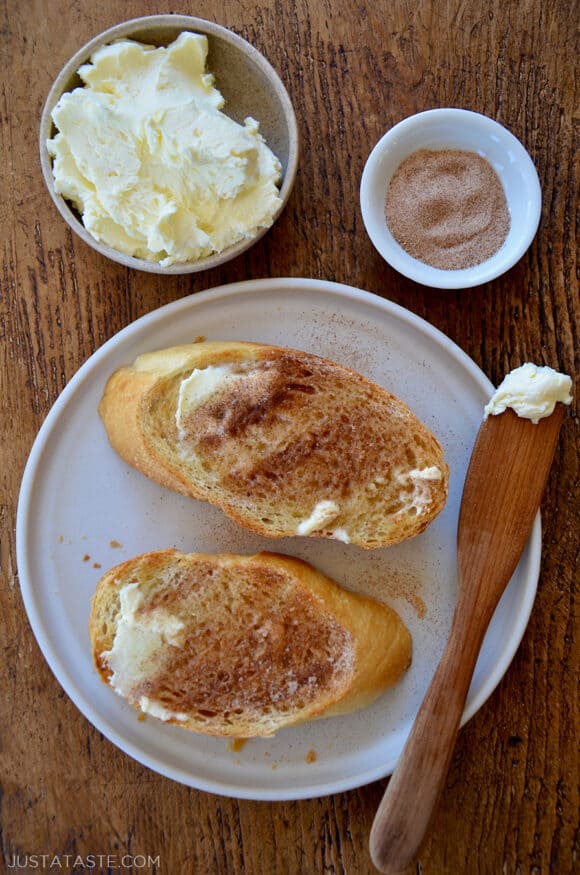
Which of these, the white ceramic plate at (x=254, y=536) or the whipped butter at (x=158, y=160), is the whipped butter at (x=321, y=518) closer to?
the white ceramic plate at (x=254, y=536)

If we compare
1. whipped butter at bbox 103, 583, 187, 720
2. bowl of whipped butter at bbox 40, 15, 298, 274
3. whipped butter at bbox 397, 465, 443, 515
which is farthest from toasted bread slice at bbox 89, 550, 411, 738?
bowl of whipped butter at bbox 40, 15, 298, 274

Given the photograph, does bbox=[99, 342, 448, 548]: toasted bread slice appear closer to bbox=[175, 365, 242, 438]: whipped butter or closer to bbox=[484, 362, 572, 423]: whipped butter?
bbox=[175, 365, 242, 438]: whipped butter

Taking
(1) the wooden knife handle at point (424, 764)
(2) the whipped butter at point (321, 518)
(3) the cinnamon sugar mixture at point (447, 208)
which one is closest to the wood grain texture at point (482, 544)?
(1) the wooden knife handle at point (424, 764)

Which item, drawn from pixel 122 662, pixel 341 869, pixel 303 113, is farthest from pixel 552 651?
pixel 303 113

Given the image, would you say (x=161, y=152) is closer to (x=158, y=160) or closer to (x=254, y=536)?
(x=158, y=160)

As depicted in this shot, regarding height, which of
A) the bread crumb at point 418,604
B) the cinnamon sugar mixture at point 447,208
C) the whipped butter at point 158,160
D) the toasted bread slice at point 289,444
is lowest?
the bread crumb at point 418,604

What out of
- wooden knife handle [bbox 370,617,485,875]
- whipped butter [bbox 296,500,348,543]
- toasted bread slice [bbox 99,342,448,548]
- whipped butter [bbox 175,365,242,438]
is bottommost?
wooden knife handle [bbox 370,617,485,875]

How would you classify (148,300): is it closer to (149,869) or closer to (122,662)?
(122,662)
